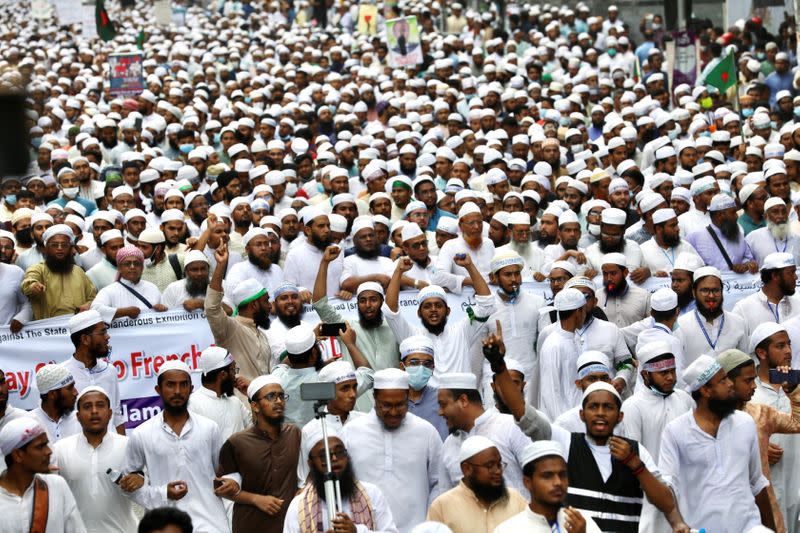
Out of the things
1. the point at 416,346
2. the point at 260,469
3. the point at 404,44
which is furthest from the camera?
the point at 404,44

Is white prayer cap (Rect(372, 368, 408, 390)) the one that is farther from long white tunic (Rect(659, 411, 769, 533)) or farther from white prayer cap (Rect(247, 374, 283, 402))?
long white tunic (Rect(659, 411, 769, 533))

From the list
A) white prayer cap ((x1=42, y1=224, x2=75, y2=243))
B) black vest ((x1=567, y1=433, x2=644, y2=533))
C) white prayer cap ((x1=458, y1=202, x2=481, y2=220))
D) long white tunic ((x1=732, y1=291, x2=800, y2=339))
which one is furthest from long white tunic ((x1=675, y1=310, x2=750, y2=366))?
white prayer cap ((x1=42, y1=224, x2=75, y2=243))

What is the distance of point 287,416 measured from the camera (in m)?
8.60

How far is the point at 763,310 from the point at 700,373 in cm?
282

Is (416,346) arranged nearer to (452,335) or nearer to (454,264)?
(452,335)

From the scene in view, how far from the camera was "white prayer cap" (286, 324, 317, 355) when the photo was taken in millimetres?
8578

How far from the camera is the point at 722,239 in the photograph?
37.9ft

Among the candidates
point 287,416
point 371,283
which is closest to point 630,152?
point 371,283

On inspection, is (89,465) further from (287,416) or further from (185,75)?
(185,75)

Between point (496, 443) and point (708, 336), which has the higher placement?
point (496, 443)

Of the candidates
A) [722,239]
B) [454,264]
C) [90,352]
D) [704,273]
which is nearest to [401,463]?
[90,352]

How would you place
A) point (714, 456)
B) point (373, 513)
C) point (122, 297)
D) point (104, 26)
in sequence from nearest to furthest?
point (373, 513) → point (714, 456) → point (122, 297) → point (104, 26)

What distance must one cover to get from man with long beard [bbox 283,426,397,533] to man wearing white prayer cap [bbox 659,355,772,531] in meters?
1.49

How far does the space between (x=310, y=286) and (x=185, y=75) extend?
14901 millimetres
